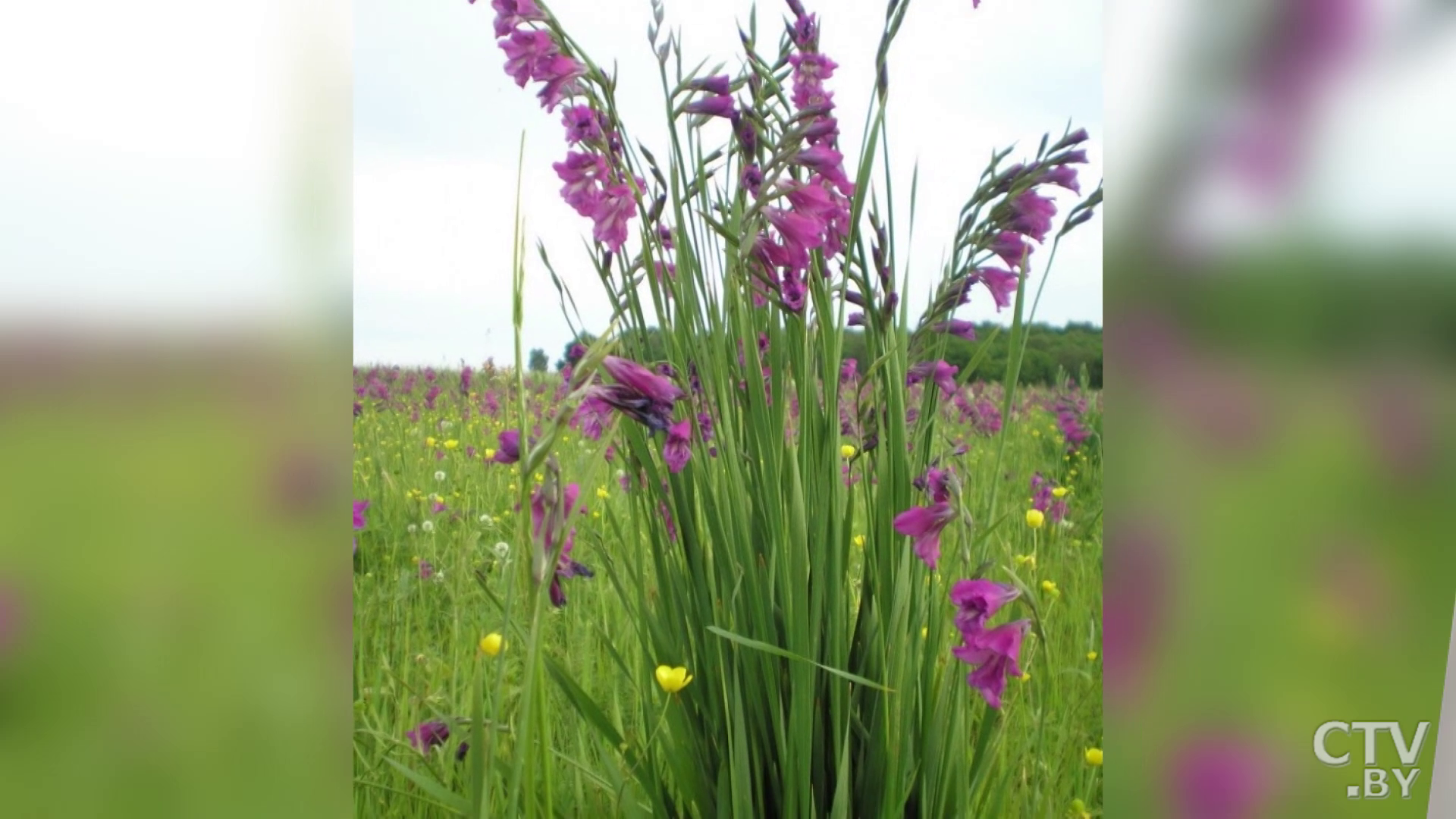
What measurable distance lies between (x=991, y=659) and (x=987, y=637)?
0.9 inches

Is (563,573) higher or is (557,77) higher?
(557,77)

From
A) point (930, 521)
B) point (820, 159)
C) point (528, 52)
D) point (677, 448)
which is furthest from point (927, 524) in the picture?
point (528, 52)

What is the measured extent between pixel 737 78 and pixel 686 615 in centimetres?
47

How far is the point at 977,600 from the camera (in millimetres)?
792

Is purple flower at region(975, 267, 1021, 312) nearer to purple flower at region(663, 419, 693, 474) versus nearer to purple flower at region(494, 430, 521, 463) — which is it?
purple flower at region(663, 419, 693, 474)

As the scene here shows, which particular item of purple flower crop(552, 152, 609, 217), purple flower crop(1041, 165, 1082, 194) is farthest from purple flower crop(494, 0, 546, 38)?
purple flower crop(1041, 165, 1082, 194)

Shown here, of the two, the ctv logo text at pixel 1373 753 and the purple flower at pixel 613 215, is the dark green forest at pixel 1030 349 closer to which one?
the purple flower at pixel 613 215

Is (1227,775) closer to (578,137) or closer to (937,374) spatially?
(937,374)

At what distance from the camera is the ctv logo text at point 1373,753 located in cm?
77

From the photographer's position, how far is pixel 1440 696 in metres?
0.77

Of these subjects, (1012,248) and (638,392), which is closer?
(638,392)

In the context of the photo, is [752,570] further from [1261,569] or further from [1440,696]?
[1440,696]

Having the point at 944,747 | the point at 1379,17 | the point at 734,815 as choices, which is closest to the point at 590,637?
the point at 734,815

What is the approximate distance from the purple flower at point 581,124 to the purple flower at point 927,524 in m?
0.42
